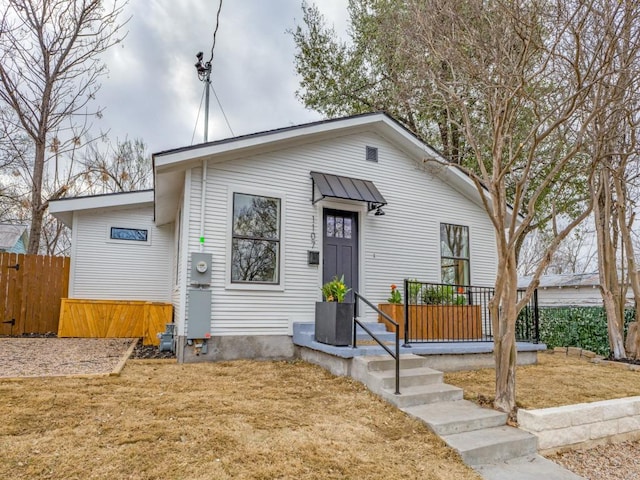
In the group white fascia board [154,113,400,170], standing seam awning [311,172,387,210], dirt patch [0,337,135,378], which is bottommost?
dirt patch [0,337,135,378]

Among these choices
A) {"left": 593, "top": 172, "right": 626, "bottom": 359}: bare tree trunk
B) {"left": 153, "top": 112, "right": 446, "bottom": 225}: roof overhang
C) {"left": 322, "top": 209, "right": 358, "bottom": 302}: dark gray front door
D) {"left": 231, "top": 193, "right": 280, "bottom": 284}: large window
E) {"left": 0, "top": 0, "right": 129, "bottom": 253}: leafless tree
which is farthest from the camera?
{"left": 0, "top": 0, "right": 129, "bottom": 253}: leafless tree

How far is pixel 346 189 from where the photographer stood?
7.52 metres

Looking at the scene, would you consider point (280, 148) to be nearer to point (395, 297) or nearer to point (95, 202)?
point (395, 297)

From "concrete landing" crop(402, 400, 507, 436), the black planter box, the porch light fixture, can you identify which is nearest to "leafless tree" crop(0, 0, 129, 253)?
the porch light fixture

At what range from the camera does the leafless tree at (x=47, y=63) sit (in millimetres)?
10938

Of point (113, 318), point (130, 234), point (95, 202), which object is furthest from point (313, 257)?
point (95, 202)

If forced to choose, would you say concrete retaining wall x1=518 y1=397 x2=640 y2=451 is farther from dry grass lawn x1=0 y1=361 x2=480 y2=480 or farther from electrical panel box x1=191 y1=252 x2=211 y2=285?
electrical panel box x1=191 y1=252 x2=211 y2=285

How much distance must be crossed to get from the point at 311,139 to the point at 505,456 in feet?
18.9

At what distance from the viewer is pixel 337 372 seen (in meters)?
5.72

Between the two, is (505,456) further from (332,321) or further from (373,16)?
(373,16)

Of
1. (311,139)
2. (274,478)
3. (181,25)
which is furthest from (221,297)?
(181,25)

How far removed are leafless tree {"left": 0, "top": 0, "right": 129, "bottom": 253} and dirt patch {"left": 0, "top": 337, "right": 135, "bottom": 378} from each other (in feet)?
14.4

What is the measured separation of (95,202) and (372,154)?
6.28m

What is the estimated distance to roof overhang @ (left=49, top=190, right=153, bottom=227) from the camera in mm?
9156
